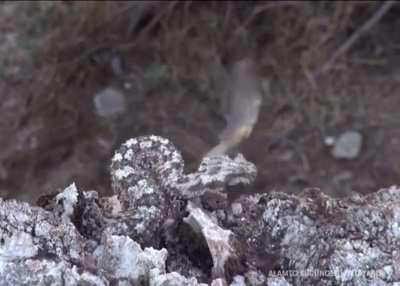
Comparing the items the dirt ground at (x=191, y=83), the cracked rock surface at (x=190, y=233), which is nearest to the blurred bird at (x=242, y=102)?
the dirt ground at (x=191, y=83)

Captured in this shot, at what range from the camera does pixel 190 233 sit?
36.1 inches

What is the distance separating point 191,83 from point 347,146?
24.5 inches

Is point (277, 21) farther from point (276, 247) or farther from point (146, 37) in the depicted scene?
point (276, 247)

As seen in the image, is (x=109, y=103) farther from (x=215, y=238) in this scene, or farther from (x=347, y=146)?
(x=215, y=238)

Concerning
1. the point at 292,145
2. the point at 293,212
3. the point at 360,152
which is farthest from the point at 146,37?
the point at 293,212

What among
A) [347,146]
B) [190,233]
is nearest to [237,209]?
[190,233]

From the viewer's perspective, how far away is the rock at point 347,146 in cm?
256

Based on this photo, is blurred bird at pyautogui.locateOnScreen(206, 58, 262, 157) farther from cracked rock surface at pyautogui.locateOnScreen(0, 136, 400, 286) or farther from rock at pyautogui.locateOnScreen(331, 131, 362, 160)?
cracked rock surface at pyautogui.locateOnScreen(0, 136, 400, 286)

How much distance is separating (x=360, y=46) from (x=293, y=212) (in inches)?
77.9

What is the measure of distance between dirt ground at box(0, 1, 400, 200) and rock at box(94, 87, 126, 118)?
23mm

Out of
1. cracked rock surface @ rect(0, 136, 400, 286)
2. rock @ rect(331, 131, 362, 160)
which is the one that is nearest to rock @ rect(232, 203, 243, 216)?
cracked rock surface @ rect(0, 136, 400, 286)

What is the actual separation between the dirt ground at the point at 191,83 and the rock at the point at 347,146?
0.07 ft

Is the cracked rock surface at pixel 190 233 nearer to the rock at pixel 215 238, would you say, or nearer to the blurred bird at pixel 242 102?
the rock at pixel 215 238

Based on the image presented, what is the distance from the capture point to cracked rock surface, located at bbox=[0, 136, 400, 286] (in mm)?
807
